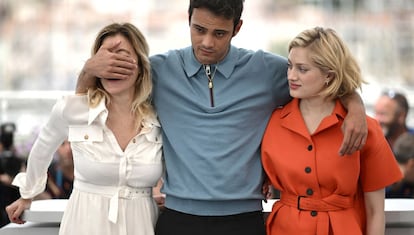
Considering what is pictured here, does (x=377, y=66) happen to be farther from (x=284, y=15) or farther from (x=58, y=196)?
(x=58, y=196)

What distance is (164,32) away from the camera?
6578mm

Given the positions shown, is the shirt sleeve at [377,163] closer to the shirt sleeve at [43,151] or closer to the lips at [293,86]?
the lips at [293,86]

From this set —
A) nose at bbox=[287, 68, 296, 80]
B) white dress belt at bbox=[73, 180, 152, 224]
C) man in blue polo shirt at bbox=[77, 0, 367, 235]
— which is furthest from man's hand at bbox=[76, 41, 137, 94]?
nose at bbox=[287, 68, 296, 80]

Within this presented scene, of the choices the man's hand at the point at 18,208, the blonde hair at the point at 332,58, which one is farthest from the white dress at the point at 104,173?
the blonde hair at the point at 332,58

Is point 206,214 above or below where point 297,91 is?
below

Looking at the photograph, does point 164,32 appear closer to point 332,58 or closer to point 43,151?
point 43,151

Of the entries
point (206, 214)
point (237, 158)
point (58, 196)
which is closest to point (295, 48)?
point (237, 158)

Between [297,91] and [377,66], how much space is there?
522 centimetres

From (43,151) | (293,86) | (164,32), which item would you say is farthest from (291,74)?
(164,32)

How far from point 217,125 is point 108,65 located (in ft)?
0.97

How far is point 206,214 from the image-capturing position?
1524 mm

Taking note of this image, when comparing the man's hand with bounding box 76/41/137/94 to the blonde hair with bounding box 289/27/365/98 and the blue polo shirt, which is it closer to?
the blue polo shirt

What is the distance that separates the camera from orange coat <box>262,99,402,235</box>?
148 centimetres

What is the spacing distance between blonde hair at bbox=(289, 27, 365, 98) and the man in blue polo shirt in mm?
49
